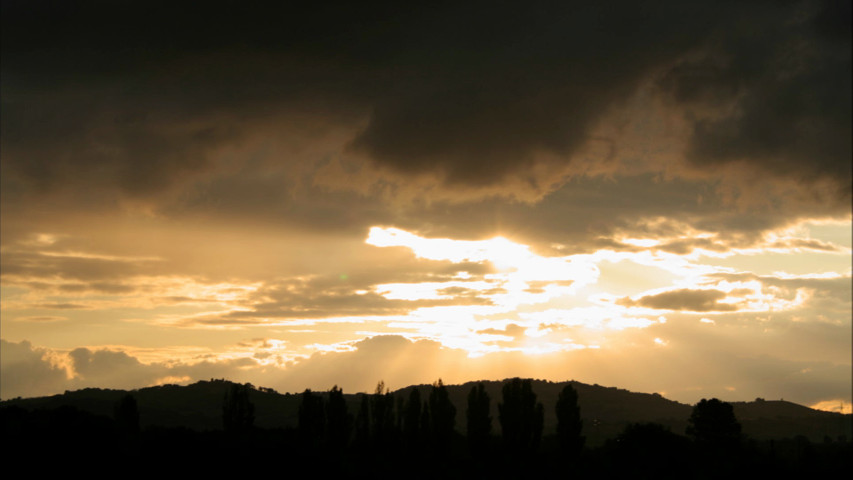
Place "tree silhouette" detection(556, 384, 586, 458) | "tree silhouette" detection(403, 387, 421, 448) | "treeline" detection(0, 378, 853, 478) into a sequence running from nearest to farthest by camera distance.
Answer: "treeline" detection(0, 378, 853, 478) → "tree silhouette" detection(556, 384, 586, 458) → "tree silhouette" detection(403, 387, 421, 448)

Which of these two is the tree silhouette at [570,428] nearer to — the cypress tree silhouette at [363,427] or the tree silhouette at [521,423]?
the tree silhouette at [521,423]

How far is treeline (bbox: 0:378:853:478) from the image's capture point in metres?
96.0

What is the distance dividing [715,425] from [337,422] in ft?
232

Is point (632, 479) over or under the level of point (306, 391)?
under

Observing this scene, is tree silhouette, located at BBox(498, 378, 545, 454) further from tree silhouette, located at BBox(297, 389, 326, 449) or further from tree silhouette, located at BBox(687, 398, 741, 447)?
tree silhouette, located at BBox(297, 389, 326, 449)

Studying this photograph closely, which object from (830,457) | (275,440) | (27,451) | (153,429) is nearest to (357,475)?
(275,440)

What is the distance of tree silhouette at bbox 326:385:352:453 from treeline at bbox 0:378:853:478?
0.20 meters

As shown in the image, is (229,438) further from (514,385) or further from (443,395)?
(514,385)

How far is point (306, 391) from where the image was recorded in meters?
143

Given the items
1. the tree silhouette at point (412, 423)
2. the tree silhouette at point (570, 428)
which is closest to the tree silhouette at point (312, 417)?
the tree silhouette at point (412, 423)

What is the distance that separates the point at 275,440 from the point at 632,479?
52.1 m

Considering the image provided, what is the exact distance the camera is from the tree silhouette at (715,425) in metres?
142

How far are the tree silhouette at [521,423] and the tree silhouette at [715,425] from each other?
32350 millimetres

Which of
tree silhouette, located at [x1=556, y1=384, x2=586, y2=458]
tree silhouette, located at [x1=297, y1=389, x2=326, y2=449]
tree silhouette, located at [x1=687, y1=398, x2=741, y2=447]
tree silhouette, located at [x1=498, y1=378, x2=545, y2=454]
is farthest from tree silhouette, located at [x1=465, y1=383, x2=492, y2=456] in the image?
tree silhouette, located at [x1=687, y1=398, x2=741, y2=447]
